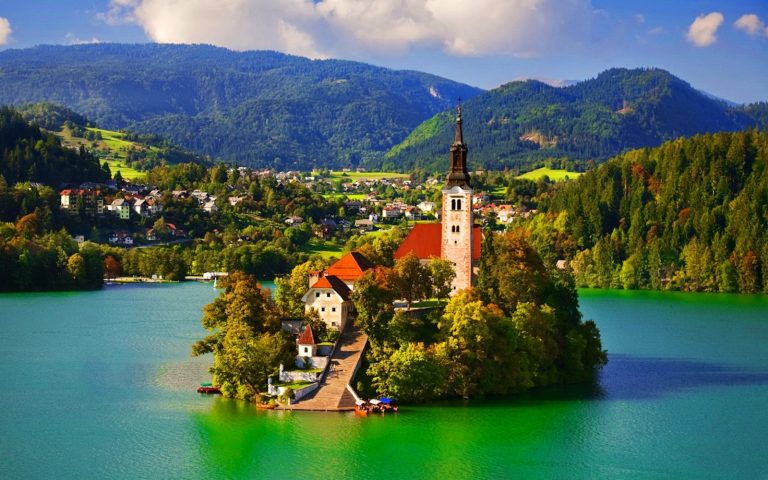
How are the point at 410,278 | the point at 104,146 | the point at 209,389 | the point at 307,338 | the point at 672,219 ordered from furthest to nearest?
1. the point at 104,146
2. the point at 672,219
3. the point at 410,278
4. the point at 209,389
5. the point at 307,338

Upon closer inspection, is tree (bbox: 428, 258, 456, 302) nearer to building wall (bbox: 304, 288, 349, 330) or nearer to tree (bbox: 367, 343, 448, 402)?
building wall (bbox: 304, 288, 349, 330)

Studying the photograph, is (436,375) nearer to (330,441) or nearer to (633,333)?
(330,441)

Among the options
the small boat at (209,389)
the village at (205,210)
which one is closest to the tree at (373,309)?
the small boat at (209,389)

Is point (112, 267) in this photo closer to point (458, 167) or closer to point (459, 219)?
point (459, 219)

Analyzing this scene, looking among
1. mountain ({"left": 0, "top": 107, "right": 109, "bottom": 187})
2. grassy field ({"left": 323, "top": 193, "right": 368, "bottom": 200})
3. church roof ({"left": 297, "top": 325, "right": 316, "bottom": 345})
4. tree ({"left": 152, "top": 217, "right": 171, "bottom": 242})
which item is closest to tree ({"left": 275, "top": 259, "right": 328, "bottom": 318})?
church roof ({"left": 297, "top": 325, "right": 316, "bottom": 345})

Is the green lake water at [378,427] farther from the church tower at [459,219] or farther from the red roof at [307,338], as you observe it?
the church tower at [459,219]

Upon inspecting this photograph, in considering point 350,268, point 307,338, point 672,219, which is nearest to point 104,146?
point 672,219
